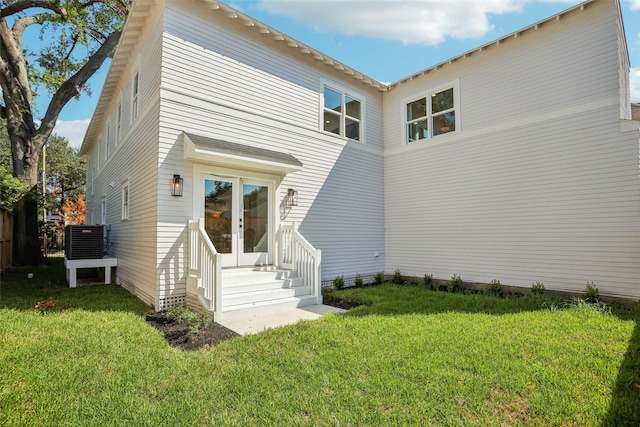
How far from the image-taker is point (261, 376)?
11.1 feet

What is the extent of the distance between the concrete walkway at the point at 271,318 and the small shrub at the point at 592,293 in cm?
493

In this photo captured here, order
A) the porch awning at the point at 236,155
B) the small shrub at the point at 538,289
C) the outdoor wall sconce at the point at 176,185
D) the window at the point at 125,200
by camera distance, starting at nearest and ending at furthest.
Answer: the porch awning at the point at 236,155
the outdoor wall sconce at the point at 176,185
the small shrub at the point at 538,289
the window at the point at 125,200

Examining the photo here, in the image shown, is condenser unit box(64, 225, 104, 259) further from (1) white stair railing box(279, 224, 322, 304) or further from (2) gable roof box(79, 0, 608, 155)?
(1) white stair railing box(279, 224, 322, 304)

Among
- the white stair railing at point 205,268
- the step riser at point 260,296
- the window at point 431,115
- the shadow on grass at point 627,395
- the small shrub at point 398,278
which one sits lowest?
the small shrub at point 398,278

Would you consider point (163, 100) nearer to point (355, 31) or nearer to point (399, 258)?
point (355, 31)

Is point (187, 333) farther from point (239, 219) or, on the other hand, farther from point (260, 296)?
point (239, 219)

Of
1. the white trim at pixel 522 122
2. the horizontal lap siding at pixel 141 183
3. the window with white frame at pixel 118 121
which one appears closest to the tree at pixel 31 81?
the window with white frame at pixel 118 121

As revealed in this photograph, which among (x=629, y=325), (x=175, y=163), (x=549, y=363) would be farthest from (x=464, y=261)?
(x=175, y=163)

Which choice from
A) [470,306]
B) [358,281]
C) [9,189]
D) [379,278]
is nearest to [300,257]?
[358,281]

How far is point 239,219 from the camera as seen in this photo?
7.32m

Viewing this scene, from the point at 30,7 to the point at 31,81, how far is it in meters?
3.06

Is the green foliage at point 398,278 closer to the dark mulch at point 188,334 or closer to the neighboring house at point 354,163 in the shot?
the neighboring house at point 354,163

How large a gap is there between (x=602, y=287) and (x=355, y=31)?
842 cm

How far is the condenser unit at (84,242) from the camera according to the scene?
8633 mm
